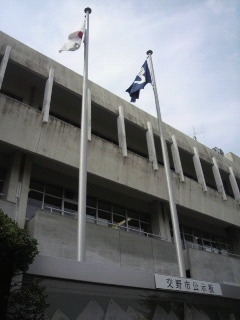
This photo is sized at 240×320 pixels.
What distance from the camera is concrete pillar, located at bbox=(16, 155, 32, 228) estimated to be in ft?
41.9

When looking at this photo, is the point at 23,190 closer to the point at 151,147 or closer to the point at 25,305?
the point at 25,305

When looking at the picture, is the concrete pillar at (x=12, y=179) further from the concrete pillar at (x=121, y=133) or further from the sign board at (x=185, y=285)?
the sign board at (x=185, y=285)

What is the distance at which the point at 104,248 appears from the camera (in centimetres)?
1329

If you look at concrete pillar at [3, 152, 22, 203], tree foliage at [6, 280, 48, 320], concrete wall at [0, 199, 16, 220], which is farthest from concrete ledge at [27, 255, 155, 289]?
concrete pillar at [3, 152, 22, 203]

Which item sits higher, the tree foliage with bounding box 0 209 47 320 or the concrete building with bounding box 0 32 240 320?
the concrete building with bounding box 0 32 240 320

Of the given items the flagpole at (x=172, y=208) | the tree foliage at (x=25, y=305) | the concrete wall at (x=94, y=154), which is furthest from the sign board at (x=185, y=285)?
the concrete wall at (x=94, y=154)

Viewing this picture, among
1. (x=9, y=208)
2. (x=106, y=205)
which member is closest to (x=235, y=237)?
(x=106, y=205)

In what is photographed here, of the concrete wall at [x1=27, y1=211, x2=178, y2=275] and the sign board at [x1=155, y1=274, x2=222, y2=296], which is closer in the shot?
the sign board at [x1=155, y1=274, x2=222, y2=296]

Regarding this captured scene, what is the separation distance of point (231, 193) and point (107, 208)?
39.5ft

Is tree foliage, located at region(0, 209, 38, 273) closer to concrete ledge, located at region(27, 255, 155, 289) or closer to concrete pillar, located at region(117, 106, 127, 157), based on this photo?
concrete ledge, located at region(27, 255, 155, 289)

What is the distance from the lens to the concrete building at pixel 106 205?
8258mm

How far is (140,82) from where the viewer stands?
14258mm

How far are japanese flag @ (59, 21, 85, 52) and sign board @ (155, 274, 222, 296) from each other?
8.23 meters

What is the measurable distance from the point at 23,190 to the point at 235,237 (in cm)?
1525
